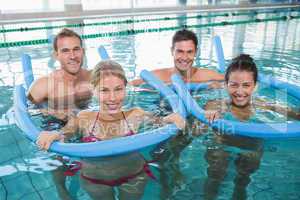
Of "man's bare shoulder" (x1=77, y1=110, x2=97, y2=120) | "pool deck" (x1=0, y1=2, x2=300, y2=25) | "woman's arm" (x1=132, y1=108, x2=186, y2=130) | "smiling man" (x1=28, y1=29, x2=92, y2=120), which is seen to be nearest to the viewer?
"woman's arm" (x1=132, y1=108, x2=186, y2=130)

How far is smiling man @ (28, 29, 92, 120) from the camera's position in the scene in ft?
11.2

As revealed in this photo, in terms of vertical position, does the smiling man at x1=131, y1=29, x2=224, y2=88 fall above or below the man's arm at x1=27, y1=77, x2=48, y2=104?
above

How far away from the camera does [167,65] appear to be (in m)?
6.40

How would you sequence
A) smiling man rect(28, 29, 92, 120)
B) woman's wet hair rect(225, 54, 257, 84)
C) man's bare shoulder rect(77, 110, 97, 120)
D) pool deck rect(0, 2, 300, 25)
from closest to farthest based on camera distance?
man's bare shoulder rect(77, 110, 97, 120)
woman's wet hair rect(225, 54, 257, 84)
smiling man rect(28, 29, 92, 120)
pool deck rect(0, 2, 300, 25)

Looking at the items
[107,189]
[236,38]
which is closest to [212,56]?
[236,38]

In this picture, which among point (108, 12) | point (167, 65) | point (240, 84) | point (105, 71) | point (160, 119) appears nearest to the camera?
point (105, 71)

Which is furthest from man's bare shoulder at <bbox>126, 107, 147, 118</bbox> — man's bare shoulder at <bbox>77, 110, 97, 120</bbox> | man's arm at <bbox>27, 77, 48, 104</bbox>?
man's arm at <bbox>27, 77, 48, 104</bbox>

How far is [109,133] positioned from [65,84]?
141 centimetres

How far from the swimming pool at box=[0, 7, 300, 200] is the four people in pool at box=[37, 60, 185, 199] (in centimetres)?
16

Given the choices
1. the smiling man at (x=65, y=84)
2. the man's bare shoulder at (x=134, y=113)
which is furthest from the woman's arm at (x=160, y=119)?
the smiling man at (x=65, y=84)

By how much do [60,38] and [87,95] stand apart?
0.77 meters

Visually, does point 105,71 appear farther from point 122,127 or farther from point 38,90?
point 38,90

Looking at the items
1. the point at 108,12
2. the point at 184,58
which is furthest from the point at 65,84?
the point at 108,12

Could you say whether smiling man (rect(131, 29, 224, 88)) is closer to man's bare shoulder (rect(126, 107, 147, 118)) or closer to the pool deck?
man's bare shoulder (rect(126, 107, 147, 118))
